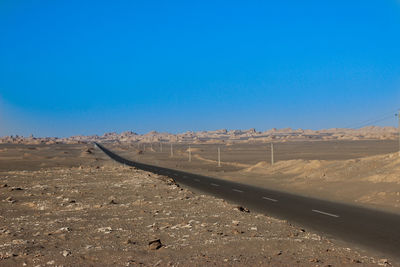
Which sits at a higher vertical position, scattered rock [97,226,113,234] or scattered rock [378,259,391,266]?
scattered rock [97,226,113,234]

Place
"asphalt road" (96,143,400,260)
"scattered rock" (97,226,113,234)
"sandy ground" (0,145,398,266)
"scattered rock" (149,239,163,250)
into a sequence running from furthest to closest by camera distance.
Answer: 1. "scattered rock" (97,226,113,234)
2. "asphalt road" (96,143,400,260)
3. "scattered rock" (149,239,163,250)
4. "sandy ground" (0,145,398,266)

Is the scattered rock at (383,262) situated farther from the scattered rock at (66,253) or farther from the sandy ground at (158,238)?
the scattered rock at (66,253)

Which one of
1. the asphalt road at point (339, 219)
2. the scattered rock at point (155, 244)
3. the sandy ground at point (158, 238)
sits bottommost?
the asphalt road at point (339, 219)

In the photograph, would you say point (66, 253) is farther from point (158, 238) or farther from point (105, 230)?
point (105, 230)

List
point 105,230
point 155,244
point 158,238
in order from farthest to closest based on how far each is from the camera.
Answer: point 105,230, point 158,238, point 155,244

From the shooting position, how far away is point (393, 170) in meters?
30.3

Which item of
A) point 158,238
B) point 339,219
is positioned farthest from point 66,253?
point 339,219

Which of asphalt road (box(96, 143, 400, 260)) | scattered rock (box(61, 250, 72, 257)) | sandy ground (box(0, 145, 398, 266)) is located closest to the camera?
sandy ground (box(0, 145, 398, 266))

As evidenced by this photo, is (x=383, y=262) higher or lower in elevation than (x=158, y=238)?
lower

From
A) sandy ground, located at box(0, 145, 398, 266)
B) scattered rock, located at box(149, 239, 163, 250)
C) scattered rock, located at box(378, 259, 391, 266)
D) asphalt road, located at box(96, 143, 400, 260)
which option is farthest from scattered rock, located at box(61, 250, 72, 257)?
asphalt road, located at box(96, 143, 400, 260)

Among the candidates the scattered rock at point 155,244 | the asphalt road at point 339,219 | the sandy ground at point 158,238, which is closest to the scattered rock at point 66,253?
the sandy ground at point 158,238

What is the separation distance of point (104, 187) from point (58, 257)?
20.1 metres

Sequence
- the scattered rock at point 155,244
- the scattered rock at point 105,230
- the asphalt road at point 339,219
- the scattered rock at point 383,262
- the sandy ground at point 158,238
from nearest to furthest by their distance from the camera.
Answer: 1. the scattered rock at point 383,262
2. the sandy ground at point 158,238
3. the scattered rock at point 155,244
4. the asphalt road at point 339,219
5. the scattered rock at point 105,230

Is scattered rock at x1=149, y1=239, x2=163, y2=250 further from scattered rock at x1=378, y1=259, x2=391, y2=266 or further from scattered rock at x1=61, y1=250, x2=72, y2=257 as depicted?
scattered rock at x1=378, y1=259, x2=391, y2=266
